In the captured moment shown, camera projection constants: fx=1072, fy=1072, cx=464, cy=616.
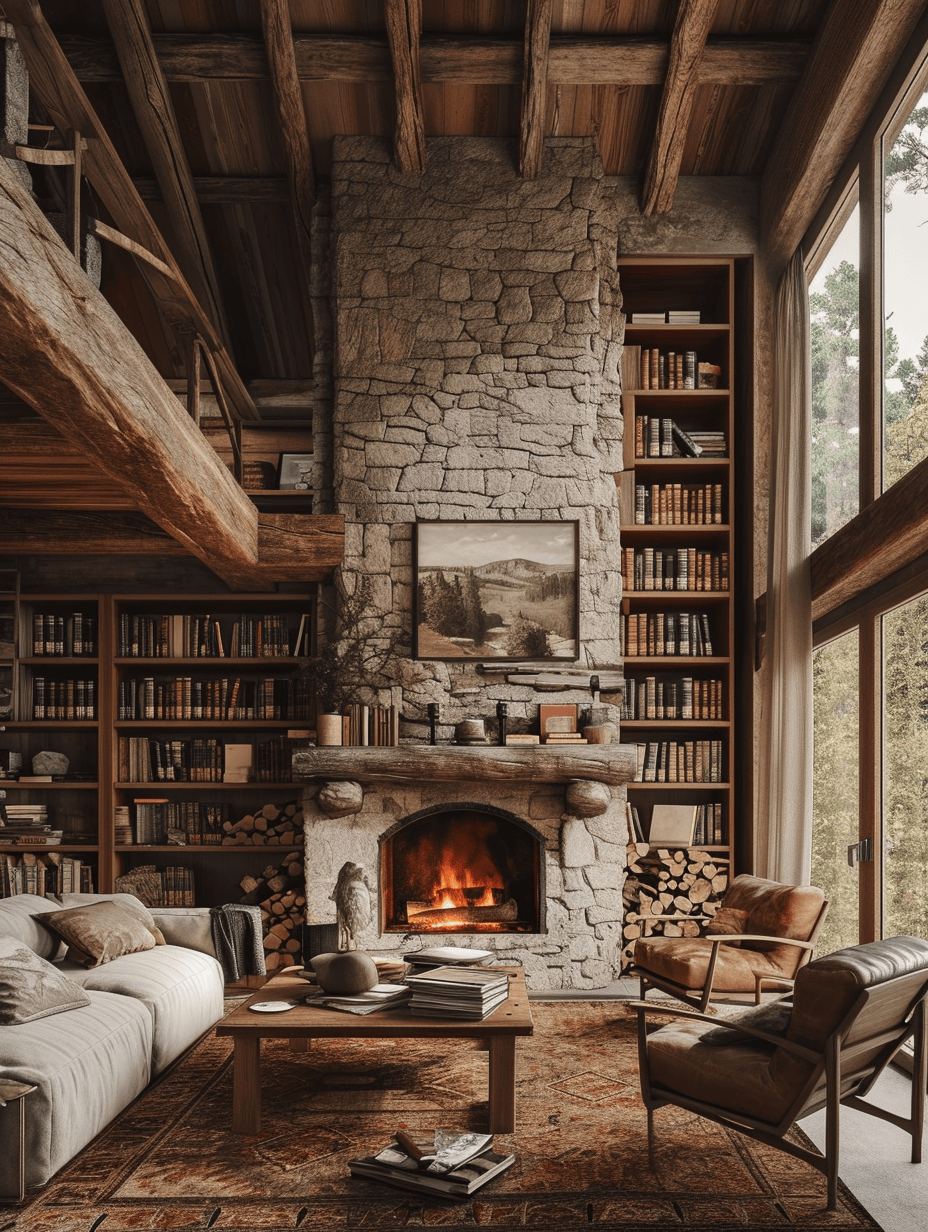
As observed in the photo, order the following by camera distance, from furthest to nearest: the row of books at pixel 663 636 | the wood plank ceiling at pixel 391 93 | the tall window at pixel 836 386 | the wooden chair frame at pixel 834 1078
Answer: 1. the row of books at pixel 663 636
2. the wood plank ceiling at pixel 391 93
3. the tall window at pixel 836 386
4. the wooden chair frame at pixel 834 1078

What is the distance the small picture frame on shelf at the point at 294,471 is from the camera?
708 cm

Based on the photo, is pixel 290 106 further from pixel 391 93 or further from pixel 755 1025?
pixel 755 1025

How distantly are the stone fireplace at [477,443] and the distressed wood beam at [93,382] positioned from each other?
4.68 feet

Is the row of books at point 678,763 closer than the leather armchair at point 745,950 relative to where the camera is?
No

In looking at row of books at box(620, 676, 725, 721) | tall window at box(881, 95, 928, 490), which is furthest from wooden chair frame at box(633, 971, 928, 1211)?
row of books at box(620, 676, 725, 721)

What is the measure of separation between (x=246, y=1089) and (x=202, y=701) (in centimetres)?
342

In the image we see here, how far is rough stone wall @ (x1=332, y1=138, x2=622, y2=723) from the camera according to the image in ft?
20.5

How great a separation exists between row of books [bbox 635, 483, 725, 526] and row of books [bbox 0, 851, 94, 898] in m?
4.06

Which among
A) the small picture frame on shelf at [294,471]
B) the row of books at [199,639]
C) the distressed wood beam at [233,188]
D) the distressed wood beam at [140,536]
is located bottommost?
the row of books at [199,639]

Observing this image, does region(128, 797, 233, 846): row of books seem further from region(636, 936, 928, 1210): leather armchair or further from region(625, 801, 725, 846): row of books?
region(636, 936, 928, 1210): leather armchair

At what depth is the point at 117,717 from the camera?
266 inches

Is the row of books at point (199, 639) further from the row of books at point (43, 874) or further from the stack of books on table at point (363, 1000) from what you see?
the stack of books on table at point (363, 1000)

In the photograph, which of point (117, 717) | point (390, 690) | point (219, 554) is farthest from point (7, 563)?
point (390, 690)

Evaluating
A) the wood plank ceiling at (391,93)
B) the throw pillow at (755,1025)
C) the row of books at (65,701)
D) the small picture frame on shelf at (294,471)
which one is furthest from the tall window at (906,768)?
the row of books at (65,701)
